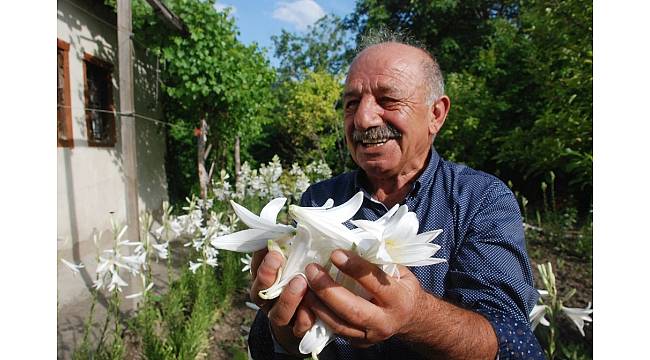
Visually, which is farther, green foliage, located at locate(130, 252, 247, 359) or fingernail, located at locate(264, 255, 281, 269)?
green foliage, located at locate(130, 252, 247, 359)

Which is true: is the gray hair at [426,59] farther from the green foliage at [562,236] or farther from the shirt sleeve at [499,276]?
the green foliage at [562,236]

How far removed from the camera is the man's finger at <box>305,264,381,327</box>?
78 centimetres

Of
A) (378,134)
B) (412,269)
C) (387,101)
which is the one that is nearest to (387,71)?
(387,101)

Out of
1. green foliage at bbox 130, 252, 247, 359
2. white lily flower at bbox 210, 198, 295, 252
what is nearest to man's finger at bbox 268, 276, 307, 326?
white lily flower at bbox 210, 198, 295, 252

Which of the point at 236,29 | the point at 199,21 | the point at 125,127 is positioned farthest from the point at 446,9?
the point at 125,127

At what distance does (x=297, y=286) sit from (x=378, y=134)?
84cm

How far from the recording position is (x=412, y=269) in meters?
1.38

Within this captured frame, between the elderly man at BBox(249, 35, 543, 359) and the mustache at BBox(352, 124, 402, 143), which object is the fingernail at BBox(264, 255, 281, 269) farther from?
the mustache at BBox(352, 124, 402, 143)

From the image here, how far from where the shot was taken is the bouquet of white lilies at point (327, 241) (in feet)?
2.54

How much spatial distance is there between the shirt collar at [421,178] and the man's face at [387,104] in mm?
81

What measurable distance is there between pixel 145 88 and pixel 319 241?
7.84 metres

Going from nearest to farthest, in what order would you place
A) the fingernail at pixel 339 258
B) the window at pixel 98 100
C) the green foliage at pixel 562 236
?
the fingernail at pixel 339 258 → the green foliage at pixel 562 236 → the window at pixel 98 100

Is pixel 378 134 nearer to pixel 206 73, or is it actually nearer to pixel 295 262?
pixel 295 262

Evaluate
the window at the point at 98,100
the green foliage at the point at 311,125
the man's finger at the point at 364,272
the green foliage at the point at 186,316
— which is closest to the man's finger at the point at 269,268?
the man's finger at the point at 364,272
